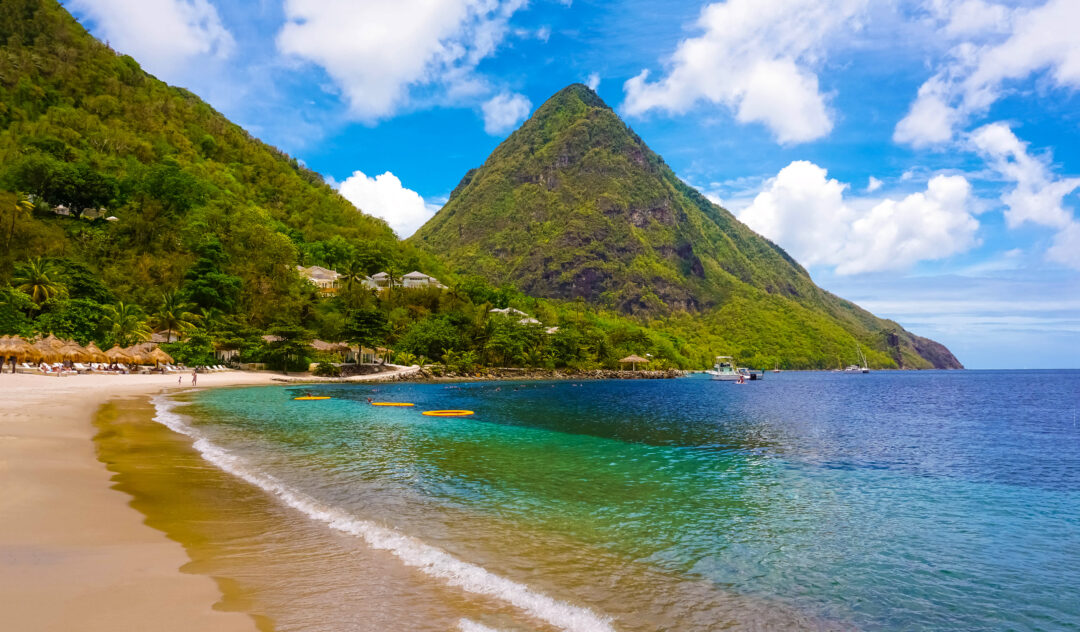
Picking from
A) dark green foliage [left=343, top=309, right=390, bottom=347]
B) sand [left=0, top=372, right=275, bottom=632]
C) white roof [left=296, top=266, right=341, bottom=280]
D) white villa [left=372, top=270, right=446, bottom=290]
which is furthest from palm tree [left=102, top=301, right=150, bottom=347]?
sand [left=0, top=372, right=275, bottom=632]

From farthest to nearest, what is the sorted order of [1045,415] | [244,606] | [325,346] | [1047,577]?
[325,346] → [1045,415] → [1047,577] → [244,606]

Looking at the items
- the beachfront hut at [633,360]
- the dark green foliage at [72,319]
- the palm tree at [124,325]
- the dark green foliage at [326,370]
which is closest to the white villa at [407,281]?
the dark green foliage at [326,370]

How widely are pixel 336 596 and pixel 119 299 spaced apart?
75661 millimetres

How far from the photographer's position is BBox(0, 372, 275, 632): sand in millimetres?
5270

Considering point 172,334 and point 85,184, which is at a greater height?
point 85,184

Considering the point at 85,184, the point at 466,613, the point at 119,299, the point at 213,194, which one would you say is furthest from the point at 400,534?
the point at 213,194

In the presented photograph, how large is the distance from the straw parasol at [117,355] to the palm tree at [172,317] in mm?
10089

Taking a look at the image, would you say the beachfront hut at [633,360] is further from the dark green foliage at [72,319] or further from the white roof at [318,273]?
the dark green foliage at [72,319]

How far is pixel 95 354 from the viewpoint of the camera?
47.7 m

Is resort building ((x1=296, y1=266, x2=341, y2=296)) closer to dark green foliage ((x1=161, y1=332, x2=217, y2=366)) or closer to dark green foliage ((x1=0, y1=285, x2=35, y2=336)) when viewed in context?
dark green foliage ((x1=161, y1=332, x2=217, y2=366))

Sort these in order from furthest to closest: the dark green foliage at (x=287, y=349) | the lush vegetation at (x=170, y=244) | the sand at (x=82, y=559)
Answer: the dark green foliage at (x=287, y=349), the lush vegetation at (x=170, y=244), the sand at (x=82, y=559)

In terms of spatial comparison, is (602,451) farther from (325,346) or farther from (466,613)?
(325,346)

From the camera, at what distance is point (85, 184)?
2849 inches

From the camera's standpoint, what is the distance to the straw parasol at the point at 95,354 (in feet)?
155
